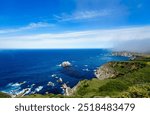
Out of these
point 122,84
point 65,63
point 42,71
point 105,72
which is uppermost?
point 65,63

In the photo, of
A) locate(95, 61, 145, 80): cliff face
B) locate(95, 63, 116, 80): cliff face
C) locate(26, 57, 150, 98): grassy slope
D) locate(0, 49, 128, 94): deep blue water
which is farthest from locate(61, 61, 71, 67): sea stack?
locate(95, 61, 145, 80): cliff face

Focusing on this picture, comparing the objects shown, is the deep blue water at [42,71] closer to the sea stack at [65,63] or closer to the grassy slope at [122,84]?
the sea stack at [65,63]

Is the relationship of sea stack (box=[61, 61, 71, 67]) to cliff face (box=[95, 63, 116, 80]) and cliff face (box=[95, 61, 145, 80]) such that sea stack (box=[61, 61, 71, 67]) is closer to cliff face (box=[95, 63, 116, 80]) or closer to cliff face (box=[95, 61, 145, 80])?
cliff face (box=[95, 63, 116, 80])

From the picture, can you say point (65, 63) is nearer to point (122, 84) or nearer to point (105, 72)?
point (105, 72)

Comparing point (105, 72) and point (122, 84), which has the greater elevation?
point (122, 84)

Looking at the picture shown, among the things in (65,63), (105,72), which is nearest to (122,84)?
(65,63)

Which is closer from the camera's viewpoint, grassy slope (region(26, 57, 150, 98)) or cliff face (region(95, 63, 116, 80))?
grassy slope (region(26, 57, 150, 98))
